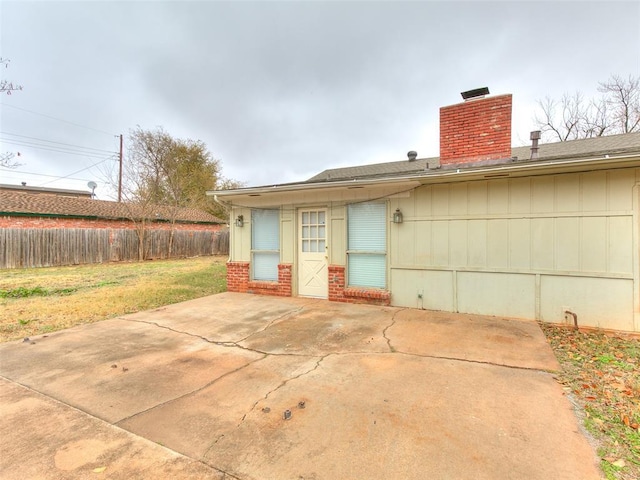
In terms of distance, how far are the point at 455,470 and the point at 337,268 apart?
4631mm

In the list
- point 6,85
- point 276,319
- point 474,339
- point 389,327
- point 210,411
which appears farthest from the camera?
point 6,85

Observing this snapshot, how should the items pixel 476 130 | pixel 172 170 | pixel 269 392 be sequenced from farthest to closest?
pixel 172 170 → pixel 476 130 → pixel 269 392

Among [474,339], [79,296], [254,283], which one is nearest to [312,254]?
[254,283]

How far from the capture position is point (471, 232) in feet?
17.1

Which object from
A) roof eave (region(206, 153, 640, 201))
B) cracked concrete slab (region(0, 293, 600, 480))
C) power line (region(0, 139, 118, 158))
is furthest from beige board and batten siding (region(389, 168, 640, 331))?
power line (region(0, 139, 118, 158))

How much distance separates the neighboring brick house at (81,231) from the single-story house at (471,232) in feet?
40.3

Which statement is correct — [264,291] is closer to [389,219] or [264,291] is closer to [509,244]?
[389,219]

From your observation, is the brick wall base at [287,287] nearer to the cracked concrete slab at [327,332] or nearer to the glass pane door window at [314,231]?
the cracked concrete slab at [327,332]

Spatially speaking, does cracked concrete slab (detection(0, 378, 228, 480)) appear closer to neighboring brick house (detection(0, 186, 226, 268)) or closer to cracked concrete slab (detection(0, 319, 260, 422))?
cracked concrete slab (detection(0, 319, 260, 422))

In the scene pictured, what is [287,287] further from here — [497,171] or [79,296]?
[79,296]

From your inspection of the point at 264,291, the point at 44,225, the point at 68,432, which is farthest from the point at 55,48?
the point at 68,432

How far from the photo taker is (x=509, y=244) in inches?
195

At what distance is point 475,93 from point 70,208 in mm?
20471

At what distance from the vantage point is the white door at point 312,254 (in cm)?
656
